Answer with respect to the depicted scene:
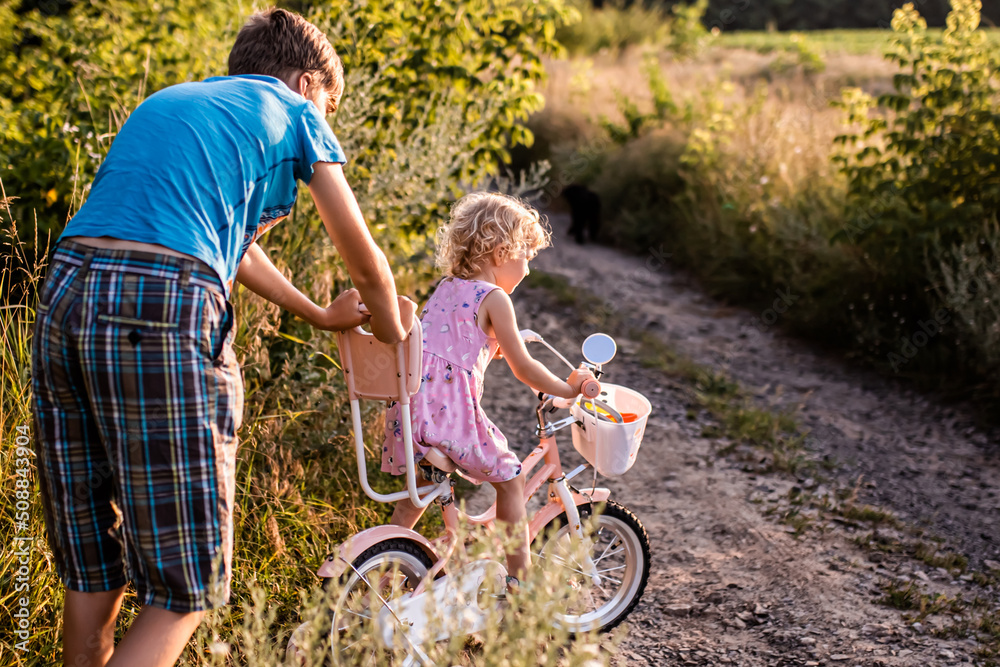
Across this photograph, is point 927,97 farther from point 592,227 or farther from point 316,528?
point 316,528

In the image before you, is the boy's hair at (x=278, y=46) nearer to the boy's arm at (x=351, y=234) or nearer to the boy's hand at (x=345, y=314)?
the boy's arm at (x=351, y=234)

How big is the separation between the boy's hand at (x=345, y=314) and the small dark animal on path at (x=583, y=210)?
6.30 meters

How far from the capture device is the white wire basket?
2.13 meters

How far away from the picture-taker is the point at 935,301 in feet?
16.5

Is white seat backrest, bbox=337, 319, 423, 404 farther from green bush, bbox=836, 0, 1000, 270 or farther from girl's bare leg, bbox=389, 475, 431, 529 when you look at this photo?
green bush, bbox=836, 0, 1000, 270

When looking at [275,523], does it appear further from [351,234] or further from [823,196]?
[823,196]

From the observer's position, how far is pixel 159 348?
1.44m

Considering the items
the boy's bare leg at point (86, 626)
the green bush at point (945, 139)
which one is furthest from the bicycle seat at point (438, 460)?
the green bush at point (945, 139)

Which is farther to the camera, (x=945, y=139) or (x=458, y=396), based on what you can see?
(x=945, y=139)

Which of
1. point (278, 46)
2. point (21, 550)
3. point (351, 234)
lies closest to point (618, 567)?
point (351, 234)

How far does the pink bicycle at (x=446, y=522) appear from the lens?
75.8 inches

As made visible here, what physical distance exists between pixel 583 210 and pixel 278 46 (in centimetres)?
649

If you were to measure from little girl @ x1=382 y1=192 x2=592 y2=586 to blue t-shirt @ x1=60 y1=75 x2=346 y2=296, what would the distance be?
0.68 meters

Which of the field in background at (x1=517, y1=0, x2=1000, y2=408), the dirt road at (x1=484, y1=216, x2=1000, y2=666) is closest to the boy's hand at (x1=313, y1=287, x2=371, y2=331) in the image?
the dirt road at (x1=484, y1=216, x2=1000, y2=666)
